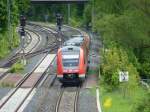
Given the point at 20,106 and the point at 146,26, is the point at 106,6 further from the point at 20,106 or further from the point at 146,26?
the point at 20,106

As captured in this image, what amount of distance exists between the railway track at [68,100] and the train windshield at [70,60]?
196 centimetres

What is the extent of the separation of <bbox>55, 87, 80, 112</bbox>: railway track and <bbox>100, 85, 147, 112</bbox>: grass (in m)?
1.90

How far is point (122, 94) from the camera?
145ft

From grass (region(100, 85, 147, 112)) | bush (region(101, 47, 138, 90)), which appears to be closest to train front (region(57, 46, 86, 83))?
bush (region(101, 47, 138, 90))

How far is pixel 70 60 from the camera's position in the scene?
162ft

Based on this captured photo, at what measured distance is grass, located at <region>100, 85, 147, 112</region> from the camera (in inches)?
1511

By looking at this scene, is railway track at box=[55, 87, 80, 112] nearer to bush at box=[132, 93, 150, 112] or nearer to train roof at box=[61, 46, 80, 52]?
train roof at box=[61, 46, 80, 52]

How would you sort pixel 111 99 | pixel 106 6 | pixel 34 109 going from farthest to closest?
pixel 106 6 < pixel 111 99 < pixel 34 109

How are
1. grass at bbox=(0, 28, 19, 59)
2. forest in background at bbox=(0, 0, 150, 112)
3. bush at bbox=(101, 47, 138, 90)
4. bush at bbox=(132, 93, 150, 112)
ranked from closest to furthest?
bush at bbox=(132, 93, 150, 112) → bush at bbox=(101, 47, 138, 90) → forest in background at bbox=(0, 0, 150, 112) → grass at bbox=(0, 28, 19, 59)

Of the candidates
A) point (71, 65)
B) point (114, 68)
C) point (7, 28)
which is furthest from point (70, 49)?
point (7, 28)

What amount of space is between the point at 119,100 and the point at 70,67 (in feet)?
27.2

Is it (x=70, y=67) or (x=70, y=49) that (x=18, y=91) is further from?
(x=70, y=49)

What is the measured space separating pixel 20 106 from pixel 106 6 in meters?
31.5

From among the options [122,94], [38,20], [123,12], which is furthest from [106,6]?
[38,20]
